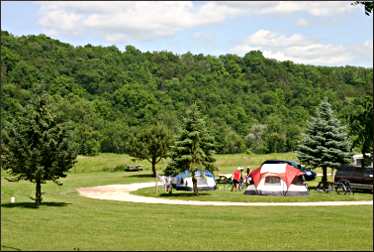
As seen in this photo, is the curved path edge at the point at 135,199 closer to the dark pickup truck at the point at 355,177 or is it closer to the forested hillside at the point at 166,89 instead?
the dark pickup truck at the point at 355,177

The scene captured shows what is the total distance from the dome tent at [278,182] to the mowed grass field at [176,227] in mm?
6470

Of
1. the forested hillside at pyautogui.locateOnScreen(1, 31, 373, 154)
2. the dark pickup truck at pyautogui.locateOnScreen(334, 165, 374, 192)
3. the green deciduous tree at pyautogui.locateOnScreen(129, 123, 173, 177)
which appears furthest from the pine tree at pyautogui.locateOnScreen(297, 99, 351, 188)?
the forested hillside at pyautogui.locateOnScreen(1, 31, 373, 154)

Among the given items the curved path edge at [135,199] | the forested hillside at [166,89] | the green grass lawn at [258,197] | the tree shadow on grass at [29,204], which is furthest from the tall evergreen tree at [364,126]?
the forested hillside at [166,89]

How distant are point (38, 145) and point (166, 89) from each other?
67.4 meters

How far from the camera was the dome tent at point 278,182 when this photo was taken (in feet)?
112

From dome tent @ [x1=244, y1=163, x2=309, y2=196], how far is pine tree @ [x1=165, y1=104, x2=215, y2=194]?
2909mm

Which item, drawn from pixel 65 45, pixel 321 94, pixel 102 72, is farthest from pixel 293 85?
pixel 65 45

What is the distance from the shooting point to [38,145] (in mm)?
25781

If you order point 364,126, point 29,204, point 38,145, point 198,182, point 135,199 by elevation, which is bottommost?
point 135,199

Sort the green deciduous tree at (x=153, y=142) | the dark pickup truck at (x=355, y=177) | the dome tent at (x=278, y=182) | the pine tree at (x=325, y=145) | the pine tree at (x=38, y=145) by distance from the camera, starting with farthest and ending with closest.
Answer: the green deciduous tree at (x=153, y=142) → the pine tree at (x=325, y=145) → the dark pickup truck at (x=355, y=177) → the dome tent at (x=278, y=182) → the pine tree at (x=38, y=145)

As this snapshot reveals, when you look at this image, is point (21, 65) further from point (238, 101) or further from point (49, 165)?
point (49, 165)

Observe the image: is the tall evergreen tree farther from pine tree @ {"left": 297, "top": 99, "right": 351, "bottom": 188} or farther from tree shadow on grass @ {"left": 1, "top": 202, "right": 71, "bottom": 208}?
pine tree @ {"left": 297, "top": 99, "right": 351, "bottom": 188}

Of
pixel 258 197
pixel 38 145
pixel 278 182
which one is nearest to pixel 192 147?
pixel 258 197

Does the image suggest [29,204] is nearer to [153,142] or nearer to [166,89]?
[153,142]
